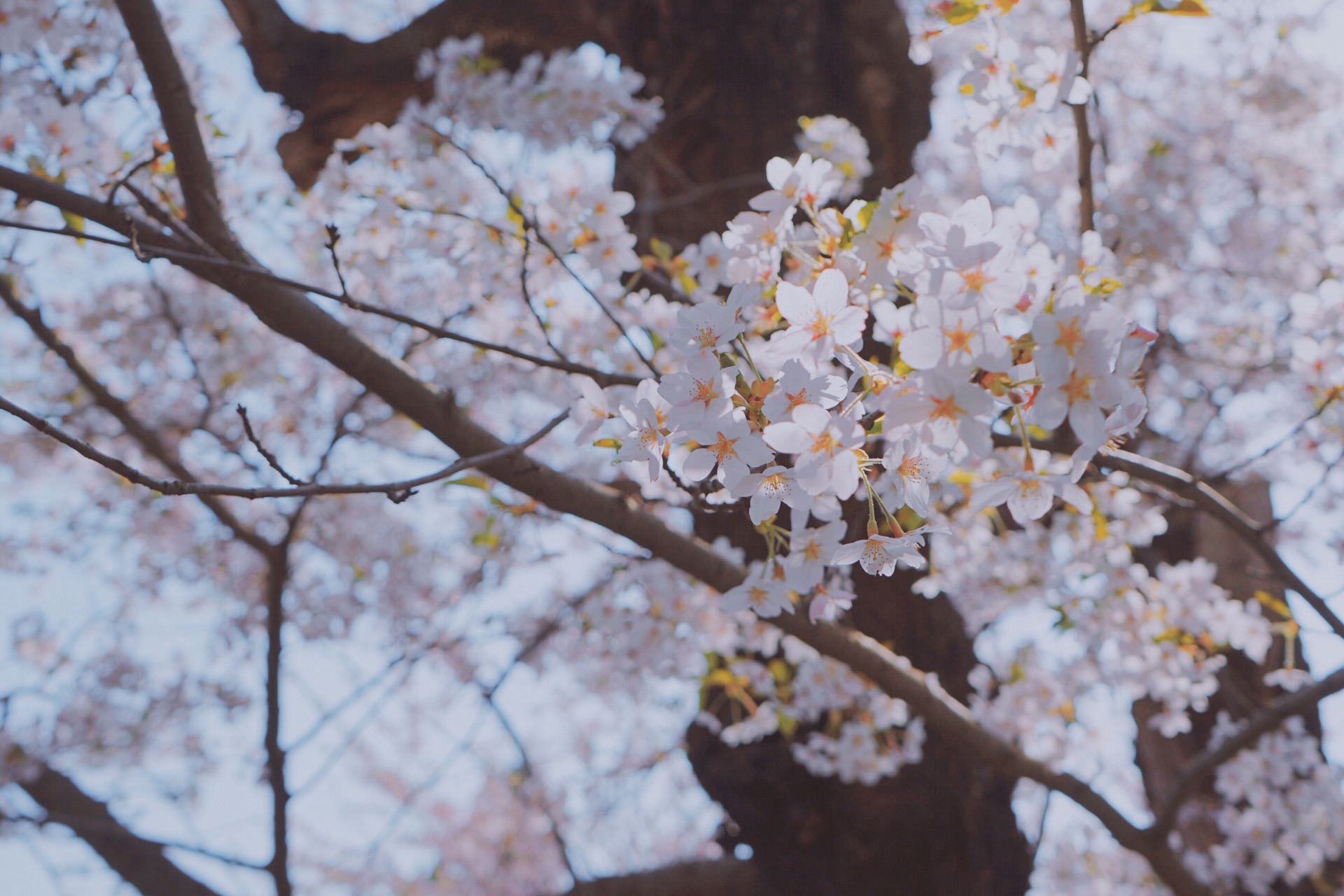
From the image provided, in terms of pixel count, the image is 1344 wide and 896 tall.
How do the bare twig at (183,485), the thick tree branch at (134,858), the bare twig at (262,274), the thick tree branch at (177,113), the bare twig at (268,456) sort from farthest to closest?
the thick tree branch at (134,858) → the thick tree branch at (177,113) → the bare twig at (262,274) → the bare twig at (268,456) → the bare twig at (183,485)

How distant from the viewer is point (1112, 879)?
5453 mm

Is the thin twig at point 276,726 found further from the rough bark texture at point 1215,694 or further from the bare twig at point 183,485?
the rough bark texture at point 1215,694

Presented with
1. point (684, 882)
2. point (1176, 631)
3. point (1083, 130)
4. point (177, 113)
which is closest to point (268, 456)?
point (177, 113)

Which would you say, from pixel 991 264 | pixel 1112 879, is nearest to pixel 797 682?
pixel 991 264

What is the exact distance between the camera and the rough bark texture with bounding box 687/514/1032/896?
251 centimetres

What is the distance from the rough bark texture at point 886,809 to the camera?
2514 millimetres

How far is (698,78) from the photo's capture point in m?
3.21

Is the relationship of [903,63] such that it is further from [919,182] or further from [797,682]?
[919,182]

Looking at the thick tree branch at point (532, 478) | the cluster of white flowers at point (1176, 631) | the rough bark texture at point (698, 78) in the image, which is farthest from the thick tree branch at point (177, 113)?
the cluster of white flowers at point (1176, 631)

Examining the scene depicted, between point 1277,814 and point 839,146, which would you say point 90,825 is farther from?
point 1277,814

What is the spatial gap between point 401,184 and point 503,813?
6.87m

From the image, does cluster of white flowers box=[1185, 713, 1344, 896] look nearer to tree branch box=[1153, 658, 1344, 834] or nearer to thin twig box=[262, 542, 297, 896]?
tree branch box=[1153, 658, 1344, 834]

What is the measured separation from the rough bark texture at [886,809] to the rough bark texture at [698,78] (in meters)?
1.41

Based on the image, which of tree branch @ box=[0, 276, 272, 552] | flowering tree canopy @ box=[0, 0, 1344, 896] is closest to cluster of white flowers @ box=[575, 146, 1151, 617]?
flowering tree canopy @ box=[0, 0, 1344, 896]
